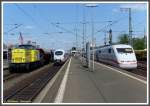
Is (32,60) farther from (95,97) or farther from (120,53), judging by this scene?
(95,97)

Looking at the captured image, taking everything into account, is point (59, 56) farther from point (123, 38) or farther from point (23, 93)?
point (123, 38)

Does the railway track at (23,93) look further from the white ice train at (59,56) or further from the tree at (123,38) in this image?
the tree at (123,38)

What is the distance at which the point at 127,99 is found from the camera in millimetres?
14055

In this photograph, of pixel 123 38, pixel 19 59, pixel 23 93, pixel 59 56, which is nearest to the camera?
pixel 23 93

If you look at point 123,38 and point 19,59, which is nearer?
point 19,59

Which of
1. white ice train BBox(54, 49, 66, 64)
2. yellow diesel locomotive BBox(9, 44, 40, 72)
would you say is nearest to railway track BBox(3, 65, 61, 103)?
yellow diesel locomotive BBox(9, 44, 40, 72)

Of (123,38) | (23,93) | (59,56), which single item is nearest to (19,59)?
(59,56)

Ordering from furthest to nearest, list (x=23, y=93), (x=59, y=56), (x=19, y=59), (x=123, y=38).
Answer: (x=123, y=38)
(x=59, y=56)
(x=19, y=59)
(x=23, y=93)

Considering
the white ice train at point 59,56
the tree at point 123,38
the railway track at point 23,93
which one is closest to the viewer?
the railway track at point 23,93

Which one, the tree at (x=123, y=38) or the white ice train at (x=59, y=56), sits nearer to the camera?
the white ice train at (x=59, y=56)

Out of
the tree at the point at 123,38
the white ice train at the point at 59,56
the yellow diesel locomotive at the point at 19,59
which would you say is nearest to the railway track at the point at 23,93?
the yellow diesel locomotive at the point at 19,59

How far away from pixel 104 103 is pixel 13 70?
28.6 metres

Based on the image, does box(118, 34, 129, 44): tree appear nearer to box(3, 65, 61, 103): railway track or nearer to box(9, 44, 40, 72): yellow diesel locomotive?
box(9, 44, 40, 72): yellow diesel locomotive

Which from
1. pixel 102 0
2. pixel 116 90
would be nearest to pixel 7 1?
pixel 102 0
